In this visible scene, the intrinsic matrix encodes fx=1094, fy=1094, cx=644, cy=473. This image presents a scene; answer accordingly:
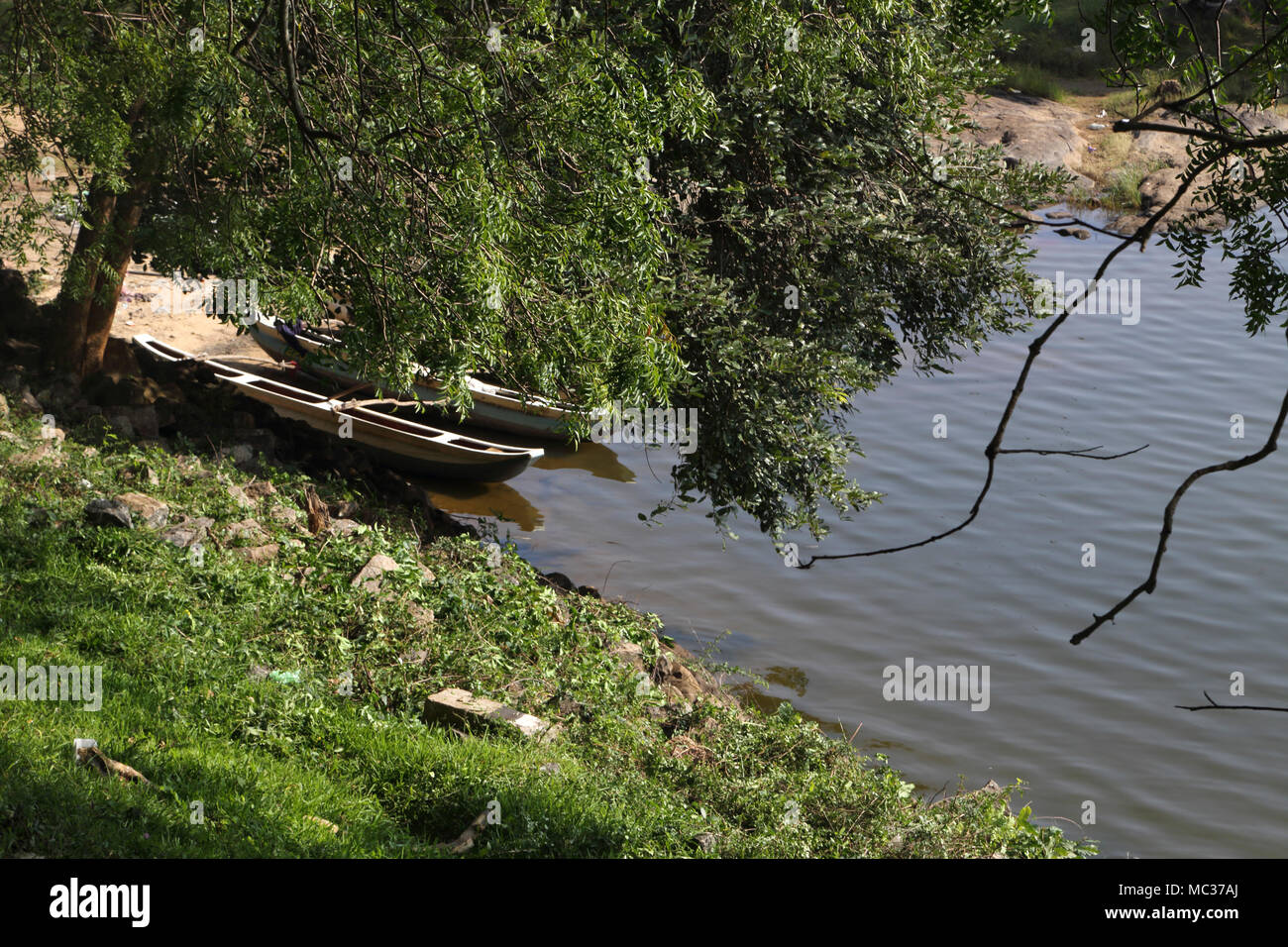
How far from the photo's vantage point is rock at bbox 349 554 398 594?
8531mm

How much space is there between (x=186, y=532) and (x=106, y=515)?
0.57 m

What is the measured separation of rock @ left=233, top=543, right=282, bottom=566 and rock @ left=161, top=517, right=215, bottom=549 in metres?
0.30

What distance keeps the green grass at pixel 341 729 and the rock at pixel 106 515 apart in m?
0.10

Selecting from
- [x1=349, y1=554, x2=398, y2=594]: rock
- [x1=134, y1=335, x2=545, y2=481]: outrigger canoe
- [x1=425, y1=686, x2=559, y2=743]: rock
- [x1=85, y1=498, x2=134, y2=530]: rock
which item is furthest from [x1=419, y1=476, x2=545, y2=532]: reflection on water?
[x1=425, y1=686, x2=559, y2=743]: rock

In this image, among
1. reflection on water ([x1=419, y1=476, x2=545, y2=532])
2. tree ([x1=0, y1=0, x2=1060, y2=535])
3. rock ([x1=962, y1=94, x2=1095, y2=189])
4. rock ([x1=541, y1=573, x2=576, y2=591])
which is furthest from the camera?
rock ([x1=962, y1=94, x2=1095, y2=189])

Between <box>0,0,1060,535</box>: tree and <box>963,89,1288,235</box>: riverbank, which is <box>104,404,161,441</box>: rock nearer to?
<box>0,0,1060,535</box>: tree

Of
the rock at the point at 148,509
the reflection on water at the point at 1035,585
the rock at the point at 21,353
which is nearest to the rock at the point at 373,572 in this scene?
the rock at the point at 148,509

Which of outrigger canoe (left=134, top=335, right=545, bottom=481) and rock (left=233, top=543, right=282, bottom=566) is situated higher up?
outrigger canoe (left=134, top=335, right=545, bottom=481)

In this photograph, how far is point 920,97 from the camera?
1018 centimetres

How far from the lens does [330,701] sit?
6.84 meters

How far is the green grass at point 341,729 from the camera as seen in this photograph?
5.23 metres

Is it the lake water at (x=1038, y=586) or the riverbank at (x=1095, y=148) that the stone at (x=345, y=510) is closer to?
the lake water at (x=1038, y=586)

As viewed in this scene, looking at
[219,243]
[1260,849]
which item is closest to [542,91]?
[219,243]

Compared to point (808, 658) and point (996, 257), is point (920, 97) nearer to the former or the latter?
point (996, 257)
